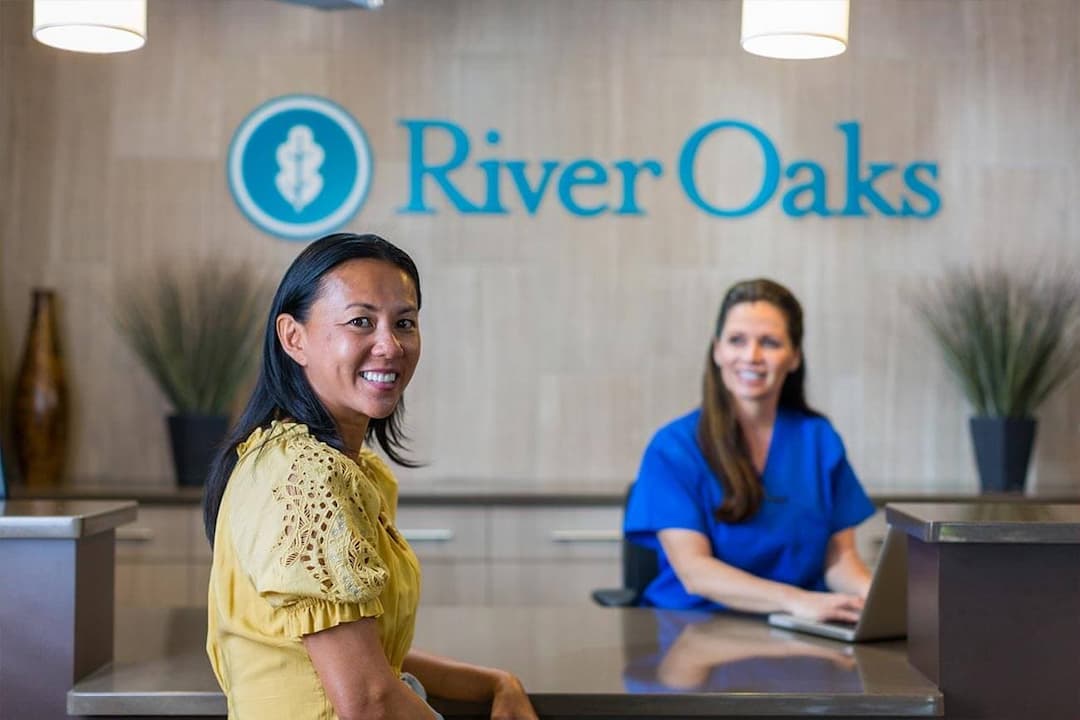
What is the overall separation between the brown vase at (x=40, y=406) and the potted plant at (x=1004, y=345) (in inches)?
134

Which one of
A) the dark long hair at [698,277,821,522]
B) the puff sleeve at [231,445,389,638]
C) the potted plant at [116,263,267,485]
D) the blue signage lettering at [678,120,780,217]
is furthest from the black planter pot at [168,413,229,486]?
the puff sleeve at [231,445,389,638]

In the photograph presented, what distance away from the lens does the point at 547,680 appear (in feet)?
8.51

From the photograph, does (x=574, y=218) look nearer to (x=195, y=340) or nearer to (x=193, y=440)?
(x=195, y=340)

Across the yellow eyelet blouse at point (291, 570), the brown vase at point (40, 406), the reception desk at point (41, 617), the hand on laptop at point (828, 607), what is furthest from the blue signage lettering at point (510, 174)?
the yellow eyelet blouse at point (291, 570)

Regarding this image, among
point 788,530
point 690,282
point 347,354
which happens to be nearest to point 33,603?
point 347,354

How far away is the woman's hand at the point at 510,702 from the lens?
2.43 metres

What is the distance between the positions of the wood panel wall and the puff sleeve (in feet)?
12.2

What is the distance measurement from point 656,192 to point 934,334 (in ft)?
4.06

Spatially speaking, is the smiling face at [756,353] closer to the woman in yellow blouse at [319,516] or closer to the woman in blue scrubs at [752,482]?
the woman in blue scrubs at [752,482]

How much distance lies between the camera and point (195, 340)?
5539 mm

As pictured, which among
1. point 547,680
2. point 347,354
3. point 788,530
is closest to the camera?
point 347,354

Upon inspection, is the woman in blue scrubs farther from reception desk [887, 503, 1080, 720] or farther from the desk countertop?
reception desk [887, 503, 1080, 720]

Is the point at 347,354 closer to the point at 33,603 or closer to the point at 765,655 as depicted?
the point at 33,603

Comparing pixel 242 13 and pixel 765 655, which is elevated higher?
pixel 242 13
